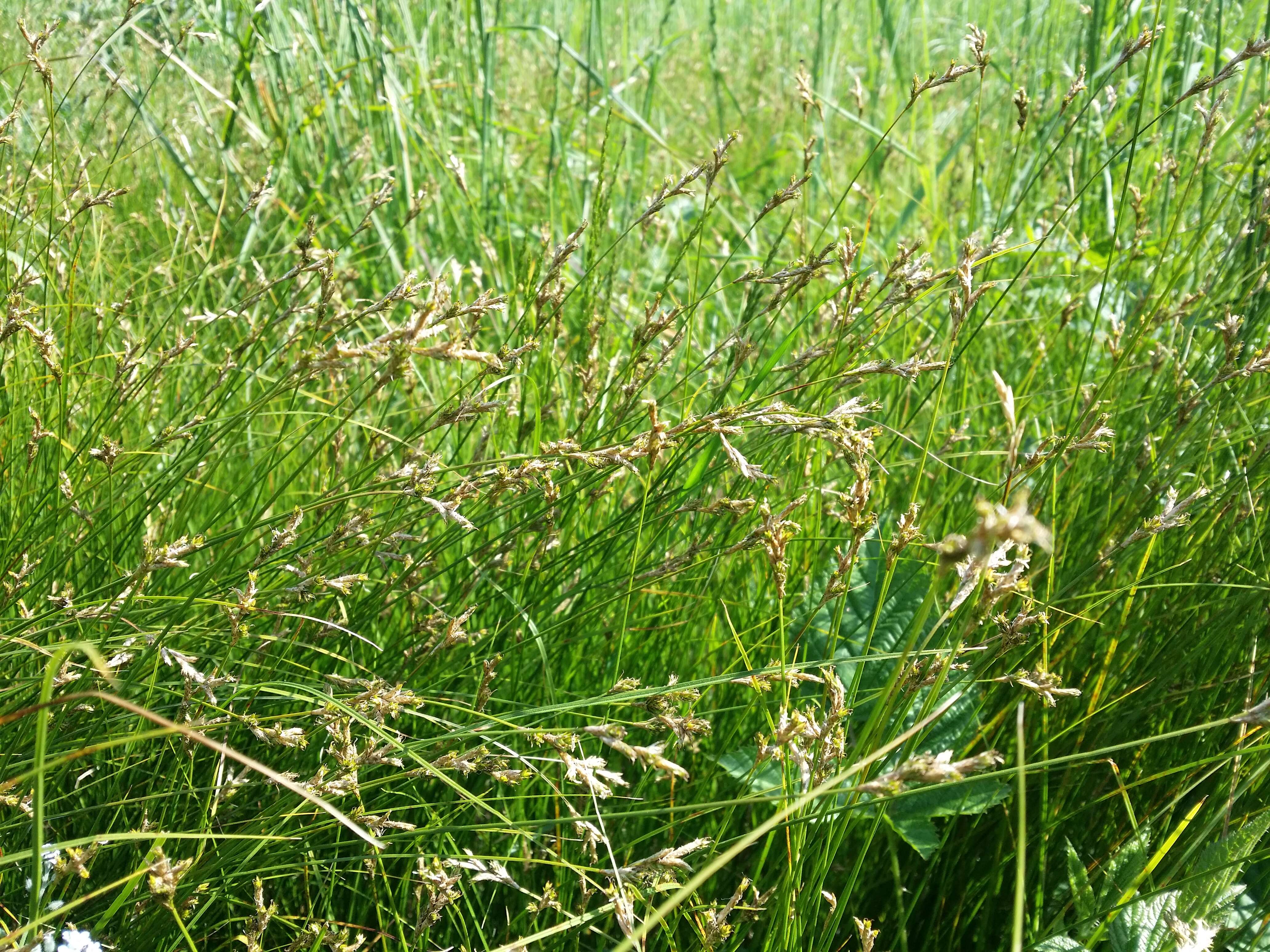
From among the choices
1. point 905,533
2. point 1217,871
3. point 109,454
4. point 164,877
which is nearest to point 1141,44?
point 905,533

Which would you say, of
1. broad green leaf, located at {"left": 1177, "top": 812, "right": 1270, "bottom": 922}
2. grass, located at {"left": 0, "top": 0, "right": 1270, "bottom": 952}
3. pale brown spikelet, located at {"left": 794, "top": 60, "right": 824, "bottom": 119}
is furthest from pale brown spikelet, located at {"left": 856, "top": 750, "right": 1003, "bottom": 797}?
pale brown spikelet, located at {"left": 794, "top": 60, "right": 824, "bottom": 119}

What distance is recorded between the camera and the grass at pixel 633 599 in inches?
41.7

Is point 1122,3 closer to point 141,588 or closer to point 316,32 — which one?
point 316,32

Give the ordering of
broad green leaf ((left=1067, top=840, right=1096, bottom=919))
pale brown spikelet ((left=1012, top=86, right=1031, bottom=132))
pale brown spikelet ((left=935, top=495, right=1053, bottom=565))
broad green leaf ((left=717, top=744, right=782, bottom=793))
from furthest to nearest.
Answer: pale brown spikelet ((left=1012, top=86, right=1031, bottom=132)) < broad green leaf ((left=717, top=744, right=782, bottom=793)) < broad green leaf ((left=1067, top=840, right=1096, bottom=919)) < pale brown spikelet ((left=935, top=495, right=1053, bottom=565))

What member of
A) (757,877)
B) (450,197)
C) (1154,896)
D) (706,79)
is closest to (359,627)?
(757,877)

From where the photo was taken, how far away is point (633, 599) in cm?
155

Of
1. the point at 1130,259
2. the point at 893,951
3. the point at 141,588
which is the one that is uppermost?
the point at 1130,259

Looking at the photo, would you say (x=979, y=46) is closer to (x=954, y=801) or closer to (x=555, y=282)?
(x=555, y=282)

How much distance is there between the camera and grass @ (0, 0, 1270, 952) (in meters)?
1.06

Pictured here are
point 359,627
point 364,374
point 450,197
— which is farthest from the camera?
point 450,197

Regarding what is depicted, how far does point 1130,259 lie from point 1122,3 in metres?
1.41

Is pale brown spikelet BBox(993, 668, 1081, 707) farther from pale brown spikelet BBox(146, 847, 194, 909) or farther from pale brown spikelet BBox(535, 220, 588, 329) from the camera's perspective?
pale brown spikelet BBox(146, 847, 194, 909)

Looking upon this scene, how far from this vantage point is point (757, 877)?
1190 mm

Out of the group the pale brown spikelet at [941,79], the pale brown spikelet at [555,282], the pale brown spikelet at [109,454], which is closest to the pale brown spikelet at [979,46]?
the pale brown spikelet at [941,79]
